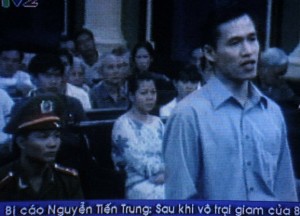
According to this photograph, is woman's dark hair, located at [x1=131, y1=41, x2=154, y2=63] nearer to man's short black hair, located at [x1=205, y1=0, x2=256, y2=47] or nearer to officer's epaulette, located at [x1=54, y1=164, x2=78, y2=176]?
man's short black hair, located at [x1=205, y1=0, x2=256, y2=47]

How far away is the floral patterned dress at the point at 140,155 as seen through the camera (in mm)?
3342

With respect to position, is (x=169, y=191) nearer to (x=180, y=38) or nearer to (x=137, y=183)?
(x=137, y=183)

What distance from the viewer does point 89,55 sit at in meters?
3.30

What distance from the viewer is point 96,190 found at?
11.0 ft

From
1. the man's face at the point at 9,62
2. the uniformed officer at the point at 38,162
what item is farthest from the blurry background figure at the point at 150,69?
the man's face at the point at 9,62

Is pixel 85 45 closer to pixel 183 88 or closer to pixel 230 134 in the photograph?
pixel 183 88

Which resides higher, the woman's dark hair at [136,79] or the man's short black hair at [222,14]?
the man's short black hair at [222,14]

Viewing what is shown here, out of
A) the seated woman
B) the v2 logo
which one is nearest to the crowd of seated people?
the seated woman

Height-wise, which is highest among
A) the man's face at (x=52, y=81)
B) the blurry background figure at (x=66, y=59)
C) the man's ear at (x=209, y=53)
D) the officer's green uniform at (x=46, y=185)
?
the man's ear at (x=209, y=53)

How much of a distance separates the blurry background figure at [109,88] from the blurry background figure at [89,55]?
0.02 metres

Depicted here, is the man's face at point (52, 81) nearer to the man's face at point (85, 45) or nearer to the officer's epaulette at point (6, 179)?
the man's face at point (85, 45)

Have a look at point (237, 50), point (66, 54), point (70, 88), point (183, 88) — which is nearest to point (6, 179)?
point (70, 88)

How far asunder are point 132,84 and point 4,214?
697 mm

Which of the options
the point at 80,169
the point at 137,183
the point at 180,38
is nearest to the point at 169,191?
the point at 137,183
